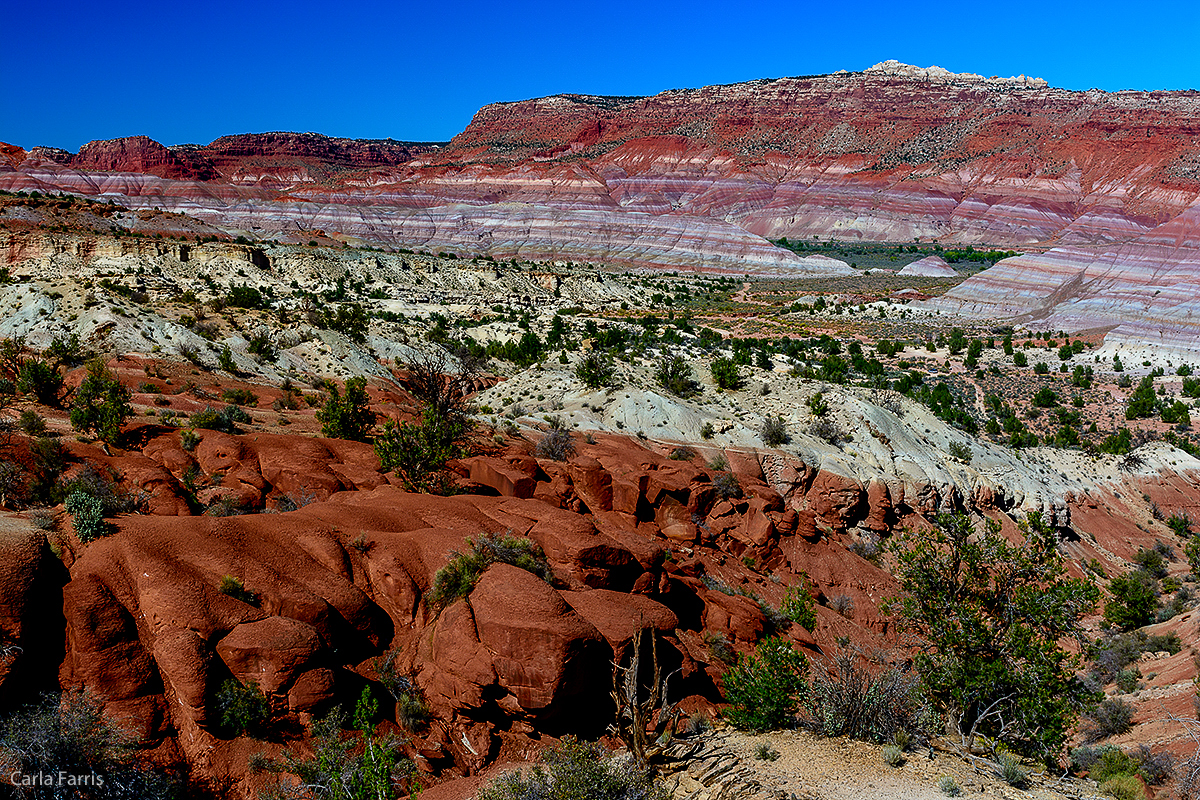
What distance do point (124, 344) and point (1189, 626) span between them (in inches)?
1276

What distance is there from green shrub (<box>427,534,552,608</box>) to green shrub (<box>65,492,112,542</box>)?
458 cm

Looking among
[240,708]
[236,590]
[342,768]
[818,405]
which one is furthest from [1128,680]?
[236,590]

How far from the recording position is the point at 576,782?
7902 millimetres

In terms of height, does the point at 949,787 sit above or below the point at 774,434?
below

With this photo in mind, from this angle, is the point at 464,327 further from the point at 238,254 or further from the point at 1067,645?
the point at 1067,645

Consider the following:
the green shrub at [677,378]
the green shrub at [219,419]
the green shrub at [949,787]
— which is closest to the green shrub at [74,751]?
the green shrub at [949,787]

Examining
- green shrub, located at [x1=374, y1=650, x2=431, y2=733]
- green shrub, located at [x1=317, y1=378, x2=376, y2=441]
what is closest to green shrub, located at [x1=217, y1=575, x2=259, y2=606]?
green shrub, located at [x1=374, y1=650, x2=431, y2=733]

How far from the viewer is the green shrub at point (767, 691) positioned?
10.4 metres

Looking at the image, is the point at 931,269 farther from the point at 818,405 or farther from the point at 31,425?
the point at 31,425

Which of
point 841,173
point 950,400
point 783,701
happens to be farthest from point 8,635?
point 841,173

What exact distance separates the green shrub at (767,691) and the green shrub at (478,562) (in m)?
3.42

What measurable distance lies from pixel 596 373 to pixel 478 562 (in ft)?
46.5

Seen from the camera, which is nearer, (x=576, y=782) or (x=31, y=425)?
(x=576, y=782)

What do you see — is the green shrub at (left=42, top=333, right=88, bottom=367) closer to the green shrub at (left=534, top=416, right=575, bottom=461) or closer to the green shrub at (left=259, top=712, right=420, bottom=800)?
the green shrub at (left=534, top=416, right=575, bottom=461)
